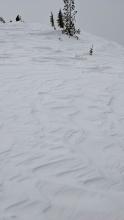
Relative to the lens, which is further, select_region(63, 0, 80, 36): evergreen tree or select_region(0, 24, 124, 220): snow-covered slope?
select_region(63, 0, 80, 36): evergreen tree

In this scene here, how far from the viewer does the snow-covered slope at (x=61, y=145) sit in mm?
3688

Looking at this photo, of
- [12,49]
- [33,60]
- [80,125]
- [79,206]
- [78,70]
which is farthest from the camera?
[12,49]

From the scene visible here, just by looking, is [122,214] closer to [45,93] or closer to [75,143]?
[75,143]

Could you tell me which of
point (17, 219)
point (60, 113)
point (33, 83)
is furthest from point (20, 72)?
point (17, 219)

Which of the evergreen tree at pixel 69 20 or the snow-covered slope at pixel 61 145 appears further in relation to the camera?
the evergreen tree at pixel 69 20

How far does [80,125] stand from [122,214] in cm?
265

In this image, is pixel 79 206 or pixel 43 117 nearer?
pixel 79 206

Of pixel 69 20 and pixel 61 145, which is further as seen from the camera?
pixel 69 20

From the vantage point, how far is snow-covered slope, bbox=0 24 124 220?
369 centimetres

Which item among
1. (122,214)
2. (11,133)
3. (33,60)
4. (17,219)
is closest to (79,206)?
(122,214)

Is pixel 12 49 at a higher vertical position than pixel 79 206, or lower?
higher

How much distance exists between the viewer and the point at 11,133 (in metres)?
5.50

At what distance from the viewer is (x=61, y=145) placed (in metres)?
5.11

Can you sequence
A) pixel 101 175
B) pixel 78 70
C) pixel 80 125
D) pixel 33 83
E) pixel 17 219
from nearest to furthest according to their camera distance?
pixel 17 219 → pixel 101 175 → pixel 80 125 → pixel 33 83 → pixel 78 70
